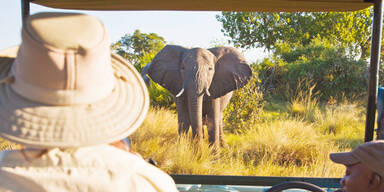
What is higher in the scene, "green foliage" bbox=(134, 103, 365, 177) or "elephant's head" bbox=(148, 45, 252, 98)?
"elephant's head" bbox=(148, 45, 252, 98)

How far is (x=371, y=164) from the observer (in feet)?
4.23

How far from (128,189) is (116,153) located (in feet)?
0.31

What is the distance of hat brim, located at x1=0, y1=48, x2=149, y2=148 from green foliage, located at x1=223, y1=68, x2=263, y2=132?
7.76 metres

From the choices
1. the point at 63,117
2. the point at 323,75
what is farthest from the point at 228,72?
the point at 323,75

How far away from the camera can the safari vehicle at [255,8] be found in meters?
2.32

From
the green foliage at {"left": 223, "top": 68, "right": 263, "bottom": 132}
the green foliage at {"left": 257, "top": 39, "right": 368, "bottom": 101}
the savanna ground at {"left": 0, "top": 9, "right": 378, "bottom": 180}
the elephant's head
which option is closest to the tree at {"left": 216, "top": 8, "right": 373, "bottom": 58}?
the savanna ground at {"left": 0, "top": 9, "right": 378, "bottom": 180}

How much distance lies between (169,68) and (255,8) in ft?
12.1

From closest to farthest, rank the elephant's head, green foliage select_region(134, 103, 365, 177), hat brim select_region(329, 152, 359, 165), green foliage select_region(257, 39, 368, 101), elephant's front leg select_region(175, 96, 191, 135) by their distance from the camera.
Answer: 1. hat brim select_region(329, 152, 359, 165)
2. green foliage select_region(134, 103, 365, 177)
3. the elephant's head
4. elephant's front leg select_region(175, 96, 191, 135)
5. green foliage select_region(257, 39, 368, 101)

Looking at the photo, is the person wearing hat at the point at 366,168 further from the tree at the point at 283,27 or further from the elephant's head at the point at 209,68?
the tree at the point at 283,27

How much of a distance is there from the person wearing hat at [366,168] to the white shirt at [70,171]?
0.89 m

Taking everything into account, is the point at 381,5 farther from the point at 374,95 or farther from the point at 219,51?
the point at 219,51

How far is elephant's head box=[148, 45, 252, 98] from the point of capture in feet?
19.6

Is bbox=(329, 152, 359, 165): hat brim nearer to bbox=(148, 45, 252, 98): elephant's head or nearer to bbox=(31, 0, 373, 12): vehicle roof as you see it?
bbox=(31, 0, 373, 12): vehicle roof

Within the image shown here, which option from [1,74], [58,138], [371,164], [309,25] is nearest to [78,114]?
[58,138]
